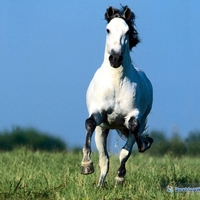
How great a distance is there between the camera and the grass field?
7.06 m

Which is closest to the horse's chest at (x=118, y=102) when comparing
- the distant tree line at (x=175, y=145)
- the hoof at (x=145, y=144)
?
the hoof at (x=145, y=144)

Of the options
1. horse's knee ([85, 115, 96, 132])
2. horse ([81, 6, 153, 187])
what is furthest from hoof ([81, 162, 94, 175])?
horse's knee ([85, 115, 96, 132])

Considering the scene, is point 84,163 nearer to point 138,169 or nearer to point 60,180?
point 60,180

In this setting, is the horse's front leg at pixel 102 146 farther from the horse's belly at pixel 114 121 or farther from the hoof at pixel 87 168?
the hoof at pixel 87 168

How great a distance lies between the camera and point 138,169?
10.6 meters

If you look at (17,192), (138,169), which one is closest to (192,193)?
(17,192)

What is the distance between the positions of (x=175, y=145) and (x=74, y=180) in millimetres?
6746

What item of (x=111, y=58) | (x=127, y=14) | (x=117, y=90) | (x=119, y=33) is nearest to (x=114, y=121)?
(x=117, y=90)

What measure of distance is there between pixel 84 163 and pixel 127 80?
1180mm

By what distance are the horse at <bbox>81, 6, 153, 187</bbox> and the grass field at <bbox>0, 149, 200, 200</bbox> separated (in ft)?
1.25

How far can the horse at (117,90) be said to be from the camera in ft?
25.8

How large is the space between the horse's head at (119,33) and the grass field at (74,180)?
142cm

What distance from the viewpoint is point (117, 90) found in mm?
8141

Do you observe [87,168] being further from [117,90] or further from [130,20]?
[130,20]
